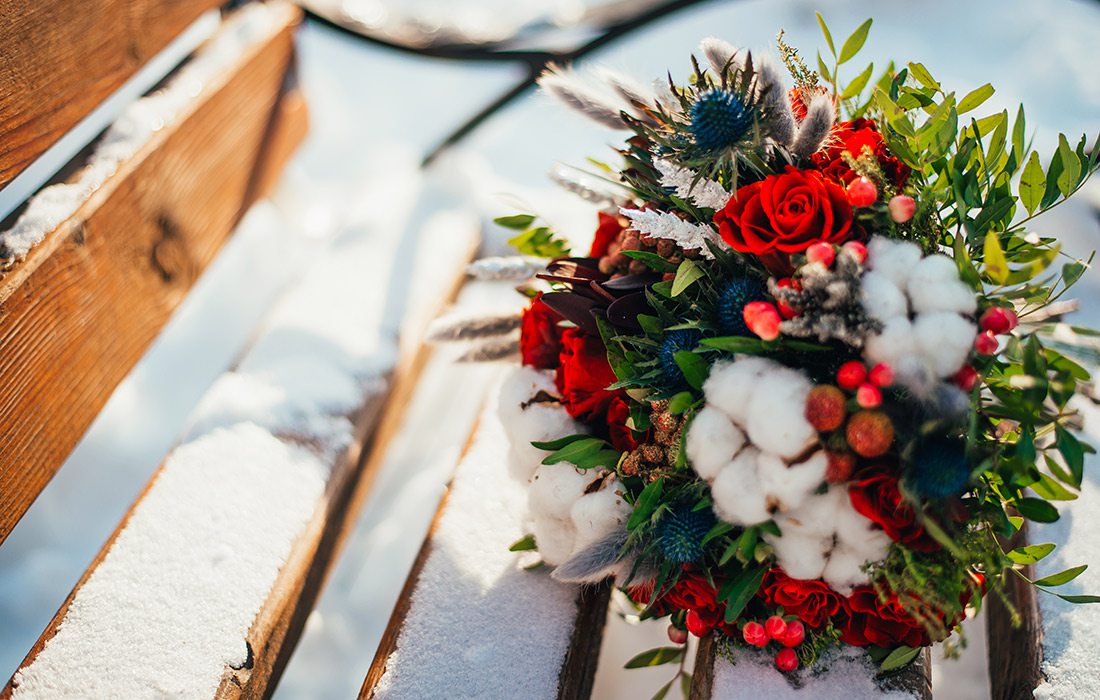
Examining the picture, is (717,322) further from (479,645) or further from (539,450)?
(479,645)

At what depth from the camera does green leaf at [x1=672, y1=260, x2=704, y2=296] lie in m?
0.77

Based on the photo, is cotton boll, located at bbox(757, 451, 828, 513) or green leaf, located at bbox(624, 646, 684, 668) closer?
cotton boll, located at bbox(757, 451, 828, 513)

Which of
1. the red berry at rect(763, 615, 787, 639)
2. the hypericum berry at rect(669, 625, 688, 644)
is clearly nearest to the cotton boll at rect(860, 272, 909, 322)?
A: the red berry at rect(763, 615, 787, 639)

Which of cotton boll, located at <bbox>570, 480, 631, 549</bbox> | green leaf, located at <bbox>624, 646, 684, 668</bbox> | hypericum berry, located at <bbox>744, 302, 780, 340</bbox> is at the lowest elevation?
green leaf, located at <bbox>624, 646, 684, 668</bbox>

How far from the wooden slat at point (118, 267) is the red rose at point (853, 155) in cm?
94

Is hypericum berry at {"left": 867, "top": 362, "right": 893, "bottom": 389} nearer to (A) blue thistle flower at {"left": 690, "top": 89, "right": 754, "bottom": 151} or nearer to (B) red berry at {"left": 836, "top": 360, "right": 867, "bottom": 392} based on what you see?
(B) red berry at {"left": 836, "top": 360, "right": 867, "bottom": 392}

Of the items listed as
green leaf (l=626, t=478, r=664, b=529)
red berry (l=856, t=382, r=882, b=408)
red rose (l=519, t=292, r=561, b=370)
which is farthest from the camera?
red rose (l=519, t=292, r=561, b=370)

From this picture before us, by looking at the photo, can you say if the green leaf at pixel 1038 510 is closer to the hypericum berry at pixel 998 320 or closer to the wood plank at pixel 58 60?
the hypericum berry at pixel 998 320

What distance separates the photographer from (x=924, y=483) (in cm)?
67

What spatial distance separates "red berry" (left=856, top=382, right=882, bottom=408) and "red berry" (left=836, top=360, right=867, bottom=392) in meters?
0.01

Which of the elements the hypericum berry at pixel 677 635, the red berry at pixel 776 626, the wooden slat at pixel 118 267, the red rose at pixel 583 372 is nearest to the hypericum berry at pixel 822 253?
the red rose at pixel 583 372

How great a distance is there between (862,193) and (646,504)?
0.34 meters

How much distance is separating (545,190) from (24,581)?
1339 mm

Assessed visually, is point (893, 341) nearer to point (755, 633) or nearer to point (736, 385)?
point (736, 385)
